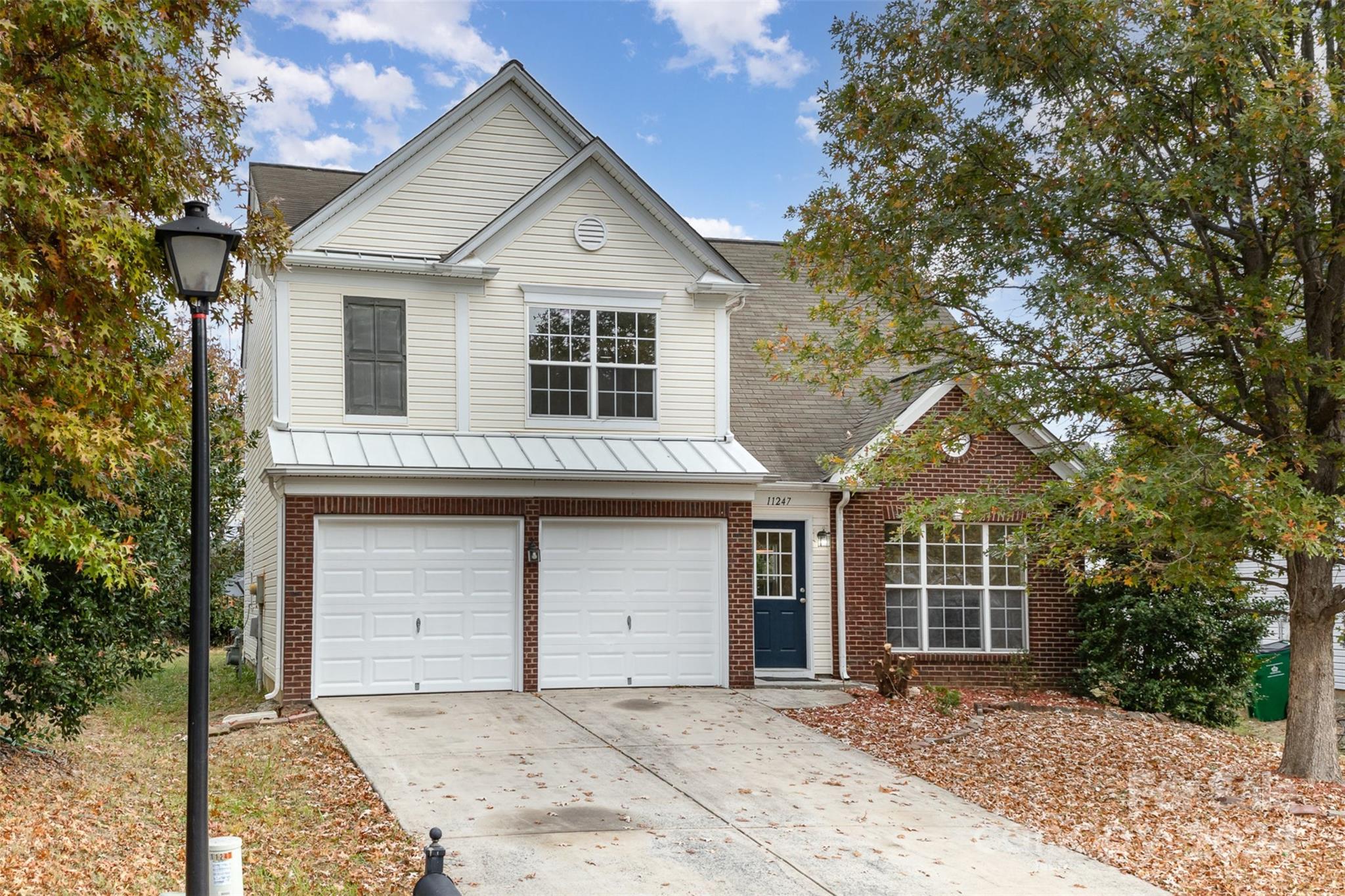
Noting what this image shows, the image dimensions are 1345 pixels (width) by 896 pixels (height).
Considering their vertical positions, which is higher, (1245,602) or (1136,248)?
(1136,248)

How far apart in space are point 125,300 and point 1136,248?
8678mm

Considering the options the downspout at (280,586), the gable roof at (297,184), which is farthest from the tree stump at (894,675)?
the gable roof at (297,184)

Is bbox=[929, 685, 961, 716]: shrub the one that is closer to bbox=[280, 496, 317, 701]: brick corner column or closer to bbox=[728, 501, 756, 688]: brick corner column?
bbox=[728, 501, 756, 688]: brick corner column

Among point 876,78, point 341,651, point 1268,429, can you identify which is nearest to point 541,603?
point 341,651

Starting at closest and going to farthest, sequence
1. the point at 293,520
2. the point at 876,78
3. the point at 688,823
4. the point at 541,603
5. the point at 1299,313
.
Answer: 1. the point at 688,823
2. the point at 1299,313
3. the point at 876,78
4. the point at 293,520
5. the point at 541,603

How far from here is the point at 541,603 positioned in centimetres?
1579

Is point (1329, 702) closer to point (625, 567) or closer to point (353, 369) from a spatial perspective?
point (625, 567)

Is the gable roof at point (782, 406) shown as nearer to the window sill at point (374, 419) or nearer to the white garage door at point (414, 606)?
the white garage door at point (414, 606)

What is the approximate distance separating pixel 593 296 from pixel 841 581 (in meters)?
5.41

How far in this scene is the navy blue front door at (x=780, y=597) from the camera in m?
17.5

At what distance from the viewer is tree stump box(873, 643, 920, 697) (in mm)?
15797

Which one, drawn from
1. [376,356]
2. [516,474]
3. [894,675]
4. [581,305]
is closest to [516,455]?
[516,474]

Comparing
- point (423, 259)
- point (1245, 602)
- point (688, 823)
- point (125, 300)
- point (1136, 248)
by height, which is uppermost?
point (423, 259)

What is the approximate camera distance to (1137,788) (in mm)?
11102
